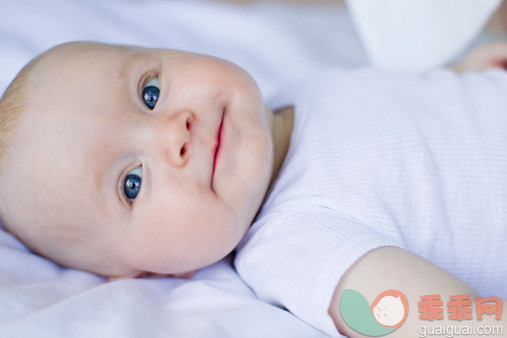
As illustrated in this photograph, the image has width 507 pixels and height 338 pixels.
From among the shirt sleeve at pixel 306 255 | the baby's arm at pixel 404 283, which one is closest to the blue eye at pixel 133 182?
the shirt sleeve at pixel 306 255

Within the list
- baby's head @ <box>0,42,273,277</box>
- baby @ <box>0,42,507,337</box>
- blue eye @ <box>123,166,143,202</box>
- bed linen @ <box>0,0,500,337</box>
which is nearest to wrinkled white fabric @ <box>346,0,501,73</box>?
bed linen @ <box>0,0,500,337</box>

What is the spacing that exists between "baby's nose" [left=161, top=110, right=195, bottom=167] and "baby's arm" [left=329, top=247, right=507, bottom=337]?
0.34m

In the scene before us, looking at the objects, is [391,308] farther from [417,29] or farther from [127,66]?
[417,29]

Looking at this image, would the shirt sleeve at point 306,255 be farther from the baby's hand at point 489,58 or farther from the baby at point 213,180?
the baby's hand at point 489,58

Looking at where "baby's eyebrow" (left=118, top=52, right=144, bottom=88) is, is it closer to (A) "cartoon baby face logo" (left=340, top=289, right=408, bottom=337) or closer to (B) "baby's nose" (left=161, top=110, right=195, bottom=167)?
(B) "baby's nose" (left=161, top=110, right=195, bottom=167)

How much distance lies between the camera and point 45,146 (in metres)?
0.90

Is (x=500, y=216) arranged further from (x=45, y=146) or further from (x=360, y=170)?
(x=45, y=146)

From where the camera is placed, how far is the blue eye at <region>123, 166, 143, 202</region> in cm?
93

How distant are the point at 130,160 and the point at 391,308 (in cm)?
51

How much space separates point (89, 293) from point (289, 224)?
363 millimetres

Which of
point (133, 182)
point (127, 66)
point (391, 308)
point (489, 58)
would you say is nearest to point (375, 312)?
point (391, 308)

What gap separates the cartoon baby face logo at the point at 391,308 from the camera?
76 cm

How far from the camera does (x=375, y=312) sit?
2.55 feet

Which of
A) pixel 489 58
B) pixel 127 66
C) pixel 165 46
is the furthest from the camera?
pixel 165 46
